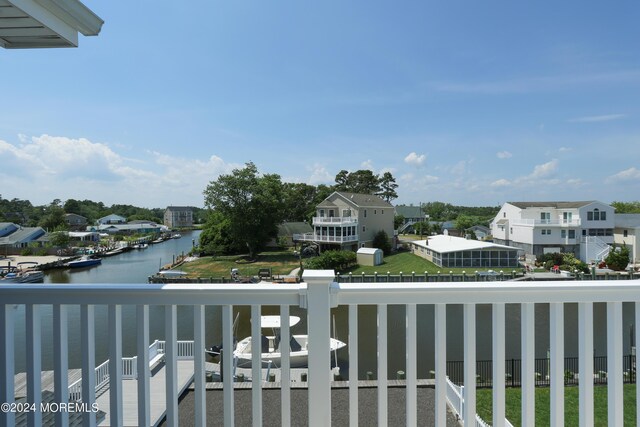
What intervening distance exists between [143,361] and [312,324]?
2.23ft

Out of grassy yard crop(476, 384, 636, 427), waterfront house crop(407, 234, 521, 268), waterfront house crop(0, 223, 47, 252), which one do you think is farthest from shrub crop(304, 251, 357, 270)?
waterfront house crop(0, 223, 47, 252)

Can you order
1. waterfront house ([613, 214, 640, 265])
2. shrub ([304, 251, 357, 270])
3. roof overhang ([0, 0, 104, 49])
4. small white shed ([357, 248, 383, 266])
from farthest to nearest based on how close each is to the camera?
waterfront house ([613, 214, 640, 265]), small white shed ([357, 248, 383, 266]), shrub ([304, 251, 357, 270]), roof overhang ([0, 0, 104, 49])

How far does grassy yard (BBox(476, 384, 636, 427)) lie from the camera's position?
195 inches

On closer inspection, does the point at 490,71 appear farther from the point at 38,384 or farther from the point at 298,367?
the point at 38,384

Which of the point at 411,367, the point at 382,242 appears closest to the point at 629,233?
the point at 382,242

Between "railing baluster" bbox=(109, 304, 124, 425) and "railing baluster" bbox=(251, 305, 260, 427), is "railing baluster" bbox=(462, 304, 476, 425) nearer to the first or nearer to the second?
"railing baluster" bbox=(251, 305, 260, 427)

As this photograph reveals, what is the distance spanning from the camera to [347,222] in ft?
81.4

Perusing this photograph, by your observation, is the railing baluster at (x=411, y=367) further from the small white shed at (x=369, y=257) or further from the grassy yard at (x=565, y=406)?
the small white shed at (x=369, y=257)

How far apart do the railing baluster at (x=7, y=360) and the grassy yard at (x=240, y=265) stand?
736 inches

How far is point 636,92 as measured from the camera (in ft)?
43.4

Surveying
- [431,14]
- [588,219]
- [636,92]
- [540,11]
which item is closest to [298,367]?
[431,14]

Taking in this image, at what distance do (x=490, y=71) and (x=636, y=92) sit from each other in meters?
5.85

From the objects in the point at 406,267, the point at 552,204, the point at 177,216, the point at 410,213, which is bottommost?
the point at 406,267

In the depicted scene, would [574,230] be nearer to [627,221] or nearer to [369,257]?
[627,221]
